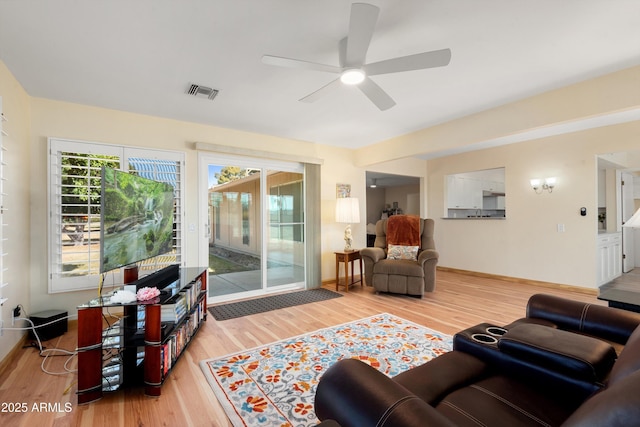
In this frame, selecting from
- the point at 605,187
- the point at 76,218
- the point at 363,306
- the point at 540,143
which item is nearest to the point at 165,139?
the point at 76,218

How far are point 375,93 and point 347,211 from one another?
2633mm

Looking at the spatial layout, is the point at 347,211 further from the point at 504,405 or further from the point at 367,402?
the point at 367,402

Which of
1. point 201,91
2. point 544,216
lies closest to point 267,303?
point 201,91

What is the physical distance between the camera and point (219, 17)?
1878 mm

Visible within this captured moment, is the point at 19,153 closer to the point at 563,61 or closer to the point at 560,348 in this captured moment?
the point at 560,348

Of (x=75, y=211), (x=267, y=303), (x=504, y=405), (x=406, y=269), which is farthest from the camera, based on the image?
(x=406, y=269)

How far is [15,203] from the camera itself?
2605 millimetres

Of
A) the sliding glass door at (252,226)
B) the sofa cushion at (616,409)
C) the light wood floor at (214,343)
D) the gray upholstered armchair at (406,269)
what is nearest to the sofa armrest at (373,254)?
the gray upholstered armchair at (406,269)

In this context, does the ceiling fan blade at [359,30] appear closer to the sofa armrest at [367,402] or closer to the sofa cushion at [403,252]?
the sofa armrest at [367,402]

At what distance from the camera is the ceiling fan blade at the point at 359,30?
1.54 m

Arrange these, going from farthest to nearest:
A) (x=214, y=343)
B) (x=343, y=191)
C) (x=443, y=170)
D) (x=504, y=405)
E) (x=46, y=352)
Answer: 1. (x=443, y=170)
2. (x=343, y=191)
3. (x=214, y=343)
4. (x=46, y=352)
5. (x=504, y=405)

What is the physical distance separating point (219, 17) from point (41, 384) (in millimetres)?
2834

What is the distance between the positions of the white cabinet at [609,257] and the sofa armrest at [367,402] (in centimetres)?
531

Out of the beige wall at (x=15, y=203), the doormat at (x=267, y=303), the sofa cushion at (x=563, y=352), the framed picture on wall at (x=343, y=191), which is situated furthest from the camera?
the framed picture on wall at (x=343, y=191)
